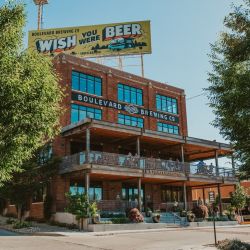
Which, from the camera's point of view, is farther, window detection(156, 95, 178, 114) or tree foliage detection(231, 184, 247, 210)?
window detection(156, 95, 178, 114)

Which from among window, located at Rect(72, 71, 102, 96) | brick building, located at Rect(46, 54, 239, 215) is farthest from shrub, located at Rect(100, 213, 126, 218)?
window, located at Rect(72, 71, 102, 96)

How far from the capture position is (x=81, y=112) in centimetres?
3456

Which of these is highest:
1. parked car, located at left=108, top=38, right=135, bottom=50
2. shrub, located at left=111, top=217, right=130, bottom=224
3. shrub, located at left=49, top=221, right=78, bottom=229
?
parked car, located at left=108, top=38, right=135, bottom=50

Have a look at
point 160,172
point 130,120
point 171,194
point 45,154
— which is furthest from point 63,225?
point 171,194

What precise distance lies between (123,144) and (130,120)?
130 inches

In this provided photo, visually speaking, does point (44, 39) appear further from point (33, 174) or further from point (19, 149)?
point (19, 149)

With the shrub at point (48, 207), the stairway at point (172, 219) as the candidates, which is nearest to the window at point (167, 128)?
the stairway at point (172, 219)

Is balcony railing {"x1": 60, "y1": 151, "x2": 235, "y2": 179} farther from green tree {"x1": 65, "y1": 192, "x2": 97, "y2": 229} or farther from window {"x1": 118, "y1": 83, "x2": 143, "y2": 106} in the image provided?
window {"x1": 118, "y1": 83, "x2": 143, "y2": 106}

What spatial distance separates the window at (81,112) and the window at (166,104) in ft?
25.3

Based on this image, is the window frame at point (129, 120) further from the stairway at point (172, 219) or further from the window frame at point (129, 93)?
the stairway at point (172, 219)

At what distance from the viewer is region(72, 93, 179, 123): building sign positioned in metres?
34.8

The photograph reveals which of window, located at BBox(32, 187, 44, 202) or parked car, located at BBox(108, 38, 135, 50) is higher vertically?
parked car, located at BBox(108, 38, 135, 50)

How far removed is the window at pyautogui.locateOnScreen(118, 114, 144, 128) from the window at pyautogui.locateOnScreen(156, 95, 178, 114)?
3098 mm

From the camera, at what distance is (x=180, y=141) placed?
3472 centimetres
